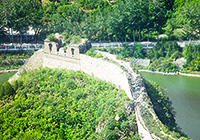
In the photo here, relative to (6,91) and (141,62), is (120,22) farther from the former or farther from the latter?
(6,91)

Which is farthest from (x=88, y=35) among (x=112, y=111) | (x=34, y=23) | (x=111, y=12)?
(x=112, y=111)

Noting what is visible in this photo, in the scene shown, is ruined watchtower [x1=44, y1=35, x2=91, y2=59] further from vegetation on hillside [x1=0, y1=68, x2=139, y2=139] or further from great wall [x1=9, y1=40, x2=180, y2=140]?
vegetation on hillside [x1=0, y1=68, x2=139, y2=139]

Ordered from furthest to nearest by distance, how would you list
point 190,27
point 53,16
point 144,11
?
point 53,16 → point 144,11 → point 190,27

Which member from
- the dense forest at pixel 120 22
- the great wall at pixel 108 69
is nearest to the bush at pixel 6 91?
the great wall at pixel 108 69

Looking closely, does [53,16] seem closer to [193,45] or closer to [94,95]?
[193,45]

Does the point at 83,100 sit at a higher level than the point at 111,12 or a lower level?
lower

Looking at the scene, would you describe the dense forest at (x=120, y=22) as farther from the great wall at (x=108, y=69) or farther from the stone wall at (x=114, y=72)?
the stone wall at (x=114, y=72)


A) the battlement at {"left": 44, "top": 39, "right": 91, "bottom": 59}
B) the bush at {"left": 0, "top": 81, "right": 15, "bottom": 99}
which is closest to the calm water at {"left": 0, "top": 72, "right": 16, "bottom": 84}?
the battlement at {"left": 44, "top": 39, "right": 91, "bottom": 59}

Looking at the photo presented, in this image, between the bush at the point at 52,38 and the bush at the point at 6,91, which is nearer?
the bush at the point at 6,91
